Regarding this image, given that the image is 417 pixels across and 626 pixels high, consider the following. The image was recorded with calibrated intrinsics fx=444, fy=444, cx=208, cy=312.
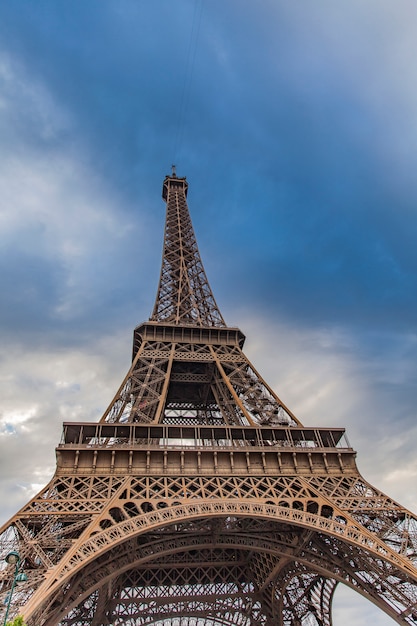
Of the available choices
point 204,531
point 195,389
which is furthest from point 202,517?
point 195,389

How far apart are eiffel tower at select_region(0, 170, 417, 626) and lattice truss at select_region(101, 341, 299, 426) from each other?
120 mm

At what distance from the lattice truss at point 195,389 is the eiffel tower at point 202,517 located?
0.12 m

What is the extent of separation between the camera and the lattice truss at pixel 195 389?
23.9m

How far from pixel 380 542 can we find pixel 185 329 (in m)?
17.2

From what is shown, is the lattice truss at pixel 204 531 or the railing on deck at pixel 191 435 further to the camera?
the railing on deck at pixel 191 435

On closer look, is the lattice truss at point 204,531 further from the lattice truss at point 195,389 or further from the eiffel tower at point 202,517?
the lattice truss at point 195,389

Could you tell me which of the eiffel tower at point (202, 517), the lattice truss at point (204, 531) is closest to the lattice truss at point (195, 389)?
the eiffel tower at point (202, 517)

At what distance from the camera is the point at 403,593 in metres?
17.8

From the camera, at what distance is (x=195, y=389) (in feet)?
108

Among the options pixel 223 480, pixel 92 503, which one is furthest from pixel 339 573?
pixel 92 503

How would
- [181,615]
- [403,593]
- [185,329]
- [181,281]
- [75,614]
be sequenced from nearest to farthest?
[403,593] < [75,614] < [181,615] < [185,329] < [181,281]

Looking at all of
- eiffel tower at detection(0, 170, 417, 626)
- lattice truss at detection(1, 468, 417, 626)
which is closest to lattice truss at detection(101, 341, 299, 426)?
eiffel tower at detection(0, 170, 417, 626)

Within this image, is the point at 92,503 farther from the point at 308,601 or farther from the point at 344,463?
the point at 308,601

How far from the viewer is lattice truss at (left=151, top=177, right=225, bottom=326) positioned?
110 ft
